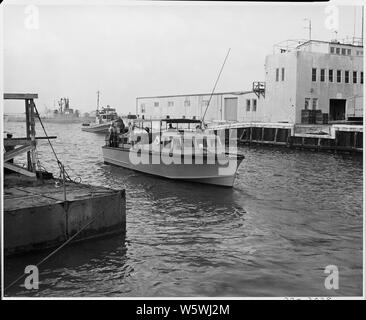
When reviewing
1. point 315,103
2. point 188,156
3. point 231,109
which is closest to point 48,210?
point 188,156

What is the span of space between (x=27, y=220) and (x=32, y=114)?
4385mm

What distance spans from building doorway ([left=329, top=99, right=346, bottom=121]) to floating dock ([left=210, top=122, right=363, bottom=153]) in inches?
369

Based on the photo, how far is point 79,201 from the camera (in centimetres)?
1107

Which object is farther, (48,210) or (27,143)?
(27,143)

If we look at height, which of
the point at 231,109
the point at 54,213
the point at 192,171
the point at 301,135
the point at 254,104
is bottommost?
the point at 192,171

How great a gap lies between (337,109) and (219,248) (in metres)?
44.6

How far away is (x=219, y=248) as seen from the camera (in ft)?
37.9

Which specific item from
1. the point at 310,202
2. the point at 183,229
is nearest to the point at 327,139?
the point at 310,202

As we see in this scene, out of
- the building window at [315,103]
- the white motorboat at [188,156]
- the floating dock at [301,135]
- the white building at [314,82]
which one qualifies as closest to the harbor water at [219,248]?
the white motorboat at [188,156]

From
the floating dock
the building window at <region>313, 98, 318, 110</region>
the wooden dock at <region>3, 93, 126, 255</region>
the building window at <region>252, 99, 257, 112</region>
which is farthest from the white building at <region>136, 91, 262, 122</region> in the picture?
the wooden dock at <region>3, 93, 126, 255</region>

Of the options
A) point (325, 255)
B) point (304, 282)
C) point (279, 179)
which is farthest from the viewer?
point (279, 179)

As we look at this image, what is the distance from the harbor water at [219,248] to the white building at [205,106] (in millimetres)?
33605

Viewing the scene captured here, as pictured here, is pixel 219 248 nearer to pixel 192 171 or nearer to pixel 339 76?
pixel 192 171
